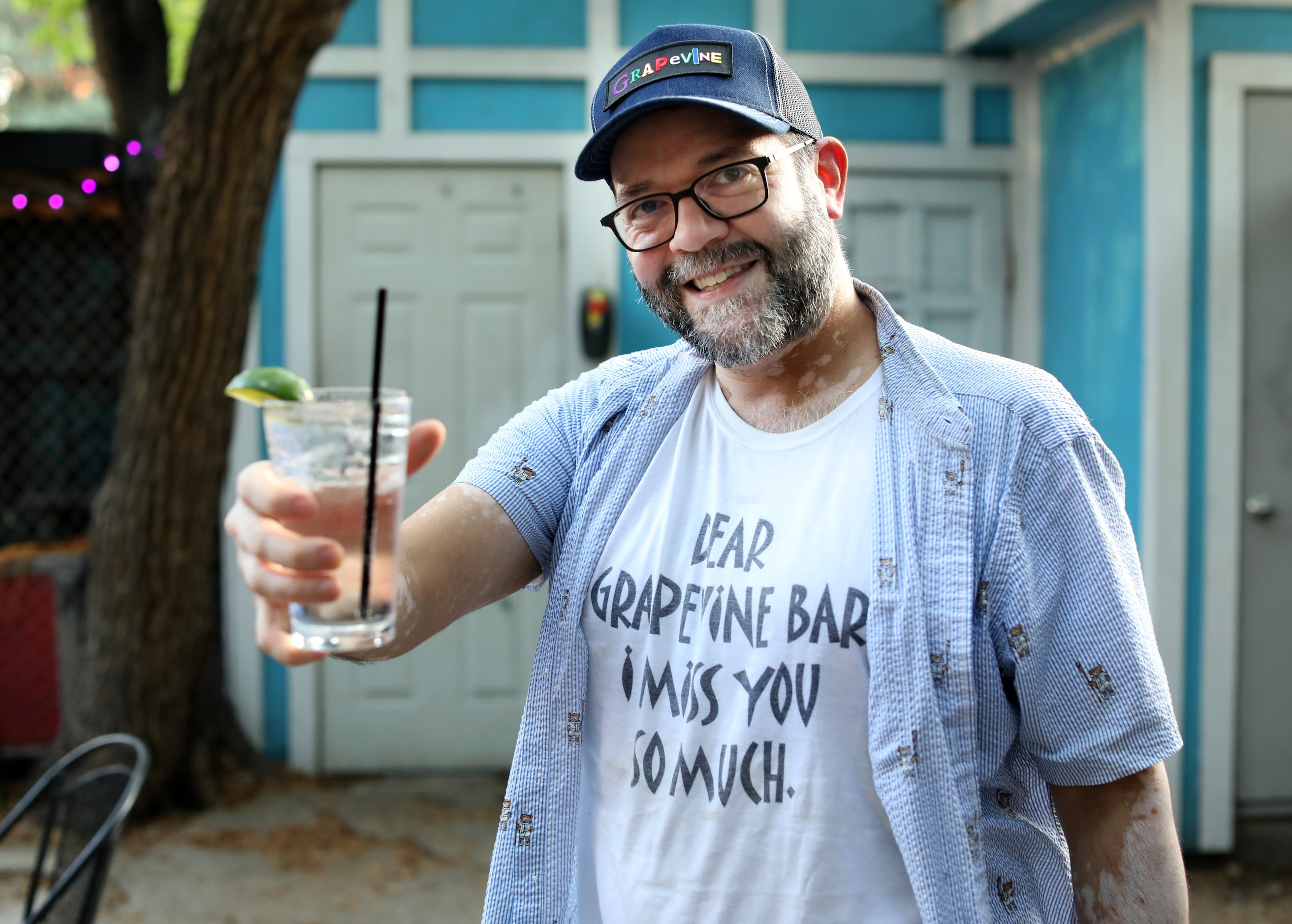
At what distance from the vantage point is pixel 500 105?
5.04 meters

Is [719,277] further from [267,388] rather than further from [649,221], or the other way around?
[267,388]

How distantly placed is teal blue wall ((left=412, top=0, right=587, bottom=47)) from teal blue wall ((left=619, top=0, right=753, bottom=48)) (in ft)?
0.63

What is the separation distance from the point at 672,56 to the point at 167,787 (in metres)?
4.18

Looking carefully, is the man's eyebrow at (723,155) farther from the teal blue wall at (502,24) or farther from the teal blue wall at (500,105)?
the teal blue wall at (502,24)

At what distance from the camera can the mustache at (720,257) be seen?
148 cm

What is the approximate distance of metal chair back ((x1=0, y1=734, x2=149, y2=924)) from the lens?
2.11 meters

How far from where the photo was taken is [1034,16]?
14.8 feet

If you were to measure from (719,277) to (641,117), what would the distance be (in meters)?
0.23

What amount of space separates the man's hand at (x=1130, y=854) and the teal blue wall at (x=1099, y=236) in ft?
9.29

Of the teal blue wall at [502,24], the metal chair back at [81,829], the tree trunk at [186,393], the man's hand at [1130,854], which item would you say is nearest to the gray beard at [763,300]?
the man's hand at [1130,854]

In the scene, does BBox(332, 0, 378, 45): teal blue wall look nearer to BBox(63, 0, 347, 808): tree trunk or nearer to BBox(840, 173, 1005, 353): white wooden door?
BBox(63, 0, 347, 808): tree trunk

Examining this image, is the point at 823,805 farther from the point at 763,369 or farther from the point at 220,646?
the point at 220,646

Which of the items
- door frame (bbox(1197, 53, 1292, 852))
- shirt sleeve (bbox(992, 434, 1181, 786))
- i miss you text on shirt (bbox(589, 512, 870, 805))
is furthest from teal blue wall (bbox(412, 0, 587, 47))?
shirt sleeve (bbox(992, 434, 1181, 786))

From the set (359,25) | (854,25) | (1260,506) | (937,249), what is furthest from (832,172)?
(359,25)
